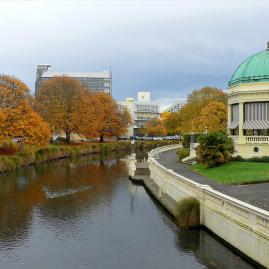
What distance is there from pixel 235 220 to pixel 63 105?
226ft

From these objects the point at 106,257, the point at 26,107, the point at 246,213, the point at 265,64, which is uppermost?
the point at 265,64

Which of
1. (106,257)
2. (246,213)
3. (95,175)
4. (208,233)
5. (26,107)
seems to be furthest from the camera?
(26,107)

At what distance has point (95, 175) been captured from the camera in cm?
5272

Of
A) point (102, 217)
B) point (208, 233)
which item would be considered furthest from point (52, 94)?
point (208, 233)

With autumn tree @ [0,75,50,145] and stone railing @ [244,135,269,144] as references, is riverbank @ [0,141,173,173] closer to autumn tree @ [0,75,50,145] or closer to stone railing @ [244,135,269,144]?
autumn tree @ [0,75,50,145]

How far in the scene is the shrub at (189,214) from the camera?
2425cm

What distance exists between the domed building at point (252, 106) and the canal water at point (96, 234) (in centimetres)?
1342

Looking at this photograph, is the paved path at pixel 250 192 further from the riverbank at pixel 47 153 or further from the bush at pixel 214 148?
the riverbank at pixel 47 153

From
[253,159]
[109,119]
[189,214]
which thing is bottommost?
[189,214]

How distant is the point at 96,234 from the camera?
956 inches

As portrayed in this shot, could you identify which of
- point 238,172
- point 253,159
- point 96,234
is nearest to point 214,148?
point 253,159

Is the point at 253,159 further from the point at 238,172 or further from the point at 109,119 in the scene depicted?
the point at 109,119

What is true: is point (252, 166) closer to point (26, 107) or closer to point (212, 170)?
point (212, 170)

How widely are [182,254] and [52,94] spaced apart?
69.4 metres
